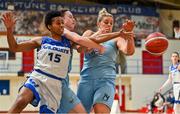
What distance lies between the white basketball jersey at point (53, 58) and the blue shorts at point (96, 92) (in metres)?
0.76

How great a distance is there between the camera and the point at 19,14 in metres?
23.7

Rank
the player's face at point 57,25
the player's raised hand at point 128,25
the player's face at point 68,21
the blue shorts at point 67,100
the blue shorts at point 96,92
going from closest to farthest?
1. the player's raised hand at point 128,25
2. the player's face at point 57,25
3. the blue shorts at point 67,100
4. the player's face at point 68,21
5. the blue shorts at point 96,92

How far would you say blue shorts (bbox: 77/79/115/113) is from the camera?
5.40 m

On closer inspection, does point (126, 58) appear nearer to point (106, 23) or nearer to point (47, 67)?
point (106, 23)

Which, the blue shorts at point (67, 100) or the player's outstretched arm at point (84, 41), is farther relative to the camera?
the blue shorts at point (67, 100)

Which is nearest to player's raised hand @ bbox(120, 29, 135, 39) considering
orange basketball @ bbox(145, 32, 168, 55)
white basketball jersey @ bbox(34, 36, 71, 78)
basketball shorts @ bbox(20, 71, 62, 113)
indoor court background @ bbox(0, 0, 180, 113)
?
white basketball jersey @ bbox(34, 36, 71, 78)

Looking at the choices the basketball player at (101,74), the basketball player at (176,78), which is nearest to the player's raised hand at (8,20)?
the basketball player at (101,74)

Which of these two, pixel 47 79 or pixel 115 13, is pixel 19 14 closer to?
pixel 115 13

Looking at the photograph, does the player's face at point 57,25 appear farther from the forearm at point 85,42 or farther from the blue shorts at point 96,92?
the blue shorts at point 96,92

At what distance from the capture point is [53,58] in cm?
475

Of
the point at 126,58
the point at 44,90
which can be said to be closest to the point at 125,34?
the point at 44,90

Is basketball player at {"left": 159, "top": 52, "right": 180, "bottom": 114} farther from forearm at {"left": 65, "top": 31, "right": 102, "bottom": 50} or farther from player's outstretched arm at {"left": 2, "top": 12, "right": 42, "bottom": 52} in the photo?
player's outstretched arm at {"left": 2, "top": 12, "right": 42, "bottom": 52}

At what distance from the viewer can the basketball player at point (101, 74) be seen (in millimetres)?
Answer: 5398

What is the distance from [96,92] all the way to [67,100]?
1.69ft
